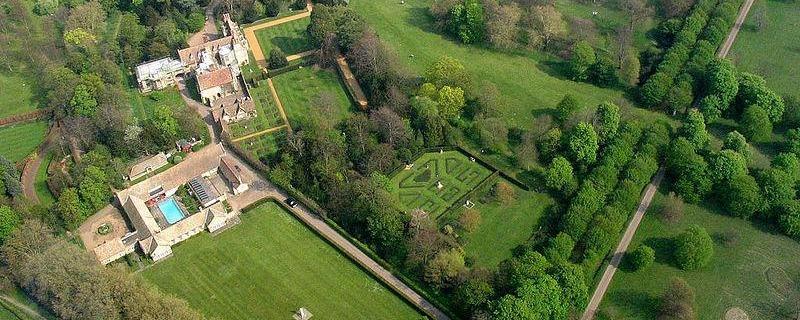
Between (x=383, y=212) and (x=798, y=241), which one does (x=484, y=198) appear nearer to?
(x=383, y=212)

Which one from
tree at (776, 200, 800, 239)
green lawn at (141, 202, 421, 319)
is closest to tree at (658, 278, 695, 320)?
tree at (776, 200, 800, 239)

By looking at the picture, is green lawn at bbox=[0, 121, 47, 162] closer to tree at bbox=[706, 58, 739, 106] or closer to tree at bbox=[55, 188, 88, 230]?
tree at bbox=[55, 188, 88, 230]

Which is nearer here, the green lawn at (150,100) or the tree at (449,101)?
the tree at (449,101)

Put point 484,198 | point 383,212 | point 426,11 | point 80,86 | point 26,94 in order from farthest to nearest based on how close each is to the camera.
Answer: point 426,11 → point 26,94 → point 80,86 → point 484,198 → point 383,212

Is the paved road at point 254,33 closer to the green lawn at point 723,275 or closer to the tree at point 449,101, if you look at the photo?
the tree at point 449,101

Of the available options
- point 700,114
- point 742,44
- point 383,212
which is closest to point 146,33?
point 383,212

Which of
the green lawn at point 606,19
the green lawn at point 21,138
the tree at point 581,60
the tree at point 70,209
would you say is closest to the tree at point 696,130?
the tree at point 581,60
